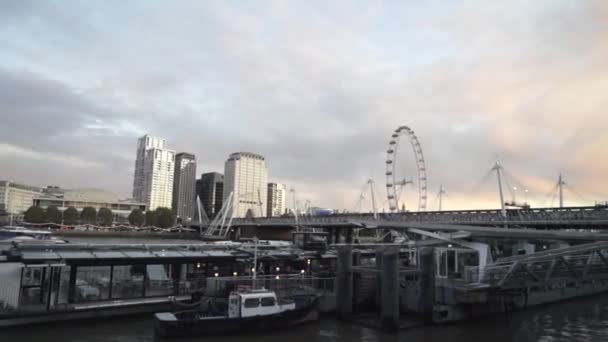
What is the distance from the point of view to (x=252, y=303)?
1302 inches

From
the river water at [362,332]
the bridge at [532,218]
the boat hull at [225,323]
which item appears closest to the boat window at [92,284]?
the river water at [362,332]

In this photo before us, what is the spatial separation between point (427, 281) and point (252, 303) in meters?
14.8

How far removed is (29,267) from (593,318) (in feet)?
160

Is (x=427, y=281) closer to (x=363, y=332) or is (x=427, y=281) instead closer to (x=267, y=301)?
(x=363, y=332)

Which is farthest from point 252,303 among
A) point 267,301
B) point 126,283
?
point 126,283

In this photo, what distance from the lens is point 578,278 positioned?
43.0m

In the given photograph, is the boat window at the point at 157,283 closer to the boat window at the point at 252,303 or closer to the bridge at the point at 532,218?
the boat window at the point at 252,303

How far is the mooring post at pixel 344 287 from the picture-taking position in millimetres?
38406

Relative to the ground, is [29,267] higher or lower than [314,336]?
higher

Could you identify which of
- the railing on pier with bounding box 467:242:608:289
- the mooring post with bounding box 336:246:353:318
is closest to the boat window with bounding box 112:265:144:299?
the mooring post with bounding box 336:246:353:318

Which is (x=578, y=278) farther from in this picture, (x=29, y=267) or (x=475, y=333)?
(x=29, y=267)

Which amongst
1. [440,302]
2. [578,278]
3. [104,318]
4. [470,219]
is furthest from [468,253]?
[470,219]

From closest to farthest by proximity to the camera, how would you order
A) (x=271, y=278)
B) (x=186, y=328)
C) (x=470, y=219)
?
(x=186, y=328), (x=271, y=278), (x=470, y=219)

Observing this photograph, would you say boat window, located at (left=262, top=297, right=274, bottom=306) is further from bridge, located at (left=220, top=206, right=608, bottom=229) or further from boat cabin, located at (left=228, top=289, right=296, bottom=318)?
bridge, located at (left=220, top=206, right=608, bottom=229)
